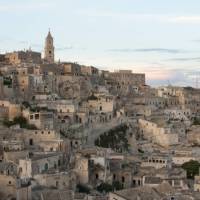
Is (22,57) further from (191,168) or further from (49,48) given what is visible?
(191,168)

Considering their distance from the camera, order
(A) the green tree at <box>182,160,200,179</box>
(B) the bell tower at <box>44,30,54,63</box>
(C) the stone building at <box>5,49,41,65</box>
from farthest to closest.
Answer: (B) the bell tower at <box>44,30,54,63</box> → (C) the stone building at <box>5,49,41,65</box> → (A) the green tree at <box>182,160,200,179</box>

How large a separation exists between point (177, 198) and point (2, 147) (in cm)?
1186

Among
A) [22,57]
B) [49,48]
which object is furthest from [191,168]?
[49,48]

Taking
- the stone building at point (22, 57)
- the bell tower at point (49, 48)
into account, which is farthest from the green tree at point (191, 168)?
the bell tower at point (49, 48)

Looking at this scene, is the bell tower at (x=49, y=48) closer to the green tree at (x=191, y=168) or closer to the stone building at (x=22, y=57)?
the stone building at (x=22, y=57)

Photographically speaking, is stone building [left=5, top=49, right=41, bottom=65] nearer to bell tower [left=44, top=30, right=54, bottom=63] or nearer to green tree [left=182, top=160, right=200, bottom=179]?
bell tower [left=44, top=30, right=54, bottom=63]

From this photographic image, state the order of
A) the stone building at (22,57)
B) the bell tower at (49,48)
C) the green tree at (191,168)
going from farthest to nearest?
the bell tower at (49,48) < the stone building at (22,57) < the green tree at (191,168)

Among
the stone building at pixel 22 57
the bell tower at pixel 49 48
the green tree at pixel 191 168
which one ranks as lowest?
the green tree at pixel 191 168

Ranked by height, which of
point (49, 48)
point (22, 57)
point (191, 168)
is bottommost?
point (191, 168)

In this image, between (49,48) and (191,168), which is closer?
(191,168)

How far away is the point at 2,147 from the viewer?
40.3 metres

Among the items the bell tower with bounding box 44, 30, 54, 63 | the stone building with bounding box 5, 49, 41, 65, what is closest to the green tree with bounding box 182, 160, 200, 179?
the stone building with bounding box 5, 49, 41, 65

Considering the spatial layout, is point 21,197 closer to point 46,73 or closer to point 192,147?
point 192,147

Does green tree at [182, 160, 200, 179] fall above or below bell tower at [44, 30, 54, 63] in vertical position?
A: below
